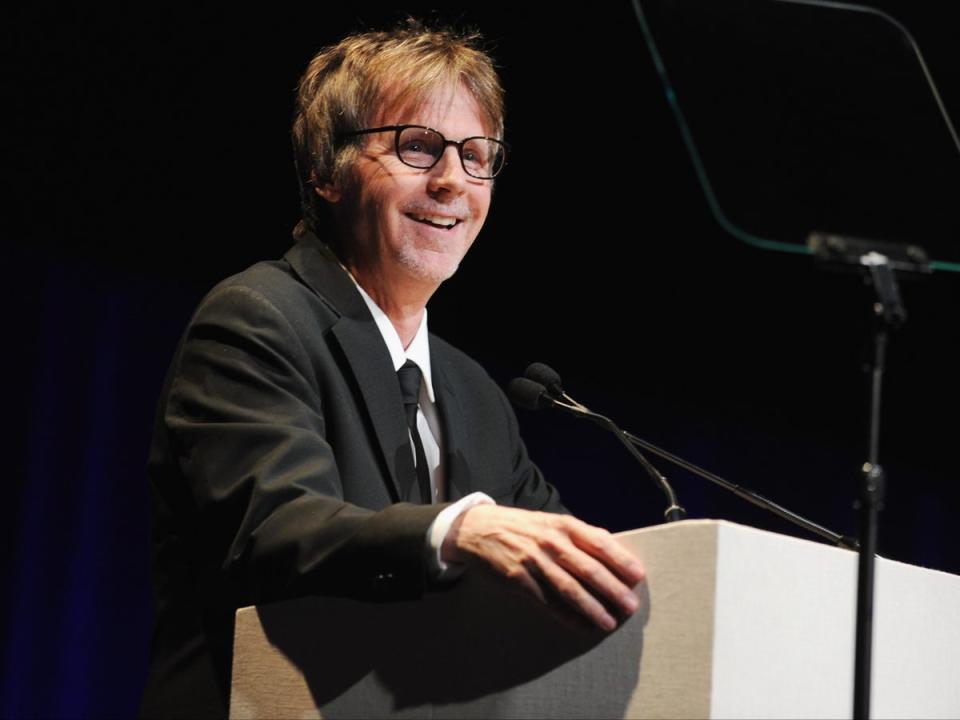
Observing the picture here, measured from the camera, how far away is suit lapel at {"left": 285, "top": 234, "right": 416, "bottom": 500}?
189 centimetres

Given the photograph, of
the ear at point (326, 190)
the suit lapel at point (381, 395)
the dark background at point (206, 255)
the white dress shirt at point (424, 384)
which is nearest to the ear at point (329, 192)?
the ear at point (326, 190)

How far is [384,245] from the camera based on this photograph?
2.29 metres

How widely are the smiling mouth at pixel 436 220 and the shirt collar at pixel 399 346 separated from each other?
16 centimetres

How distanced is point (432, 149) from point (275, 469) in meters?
0.96

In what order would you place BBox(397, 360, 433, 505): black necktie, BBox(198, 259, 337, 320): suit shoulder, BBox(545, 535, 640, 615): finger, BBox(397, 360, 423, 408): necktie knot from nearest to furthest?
1. BBox(545, 535, 640, 615): finger
2. BBox(198, 259, 337, 320): suit shoulder
3. BBox(397, 360, 433, 505): black necktie
4. BBox(397, 360, 423, 408): necktie knot

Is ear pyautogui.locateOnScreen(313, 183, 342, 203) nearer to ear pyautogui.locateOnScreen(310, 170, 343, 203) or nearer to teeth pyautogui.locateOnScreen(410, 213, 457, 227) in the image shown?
ear pyautogui.locateOnScreen(310, 170, 343, 203)

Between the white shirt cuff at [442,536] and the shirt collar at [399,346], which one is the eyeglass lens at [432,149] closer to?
Result: the shirt collar at [399,346]

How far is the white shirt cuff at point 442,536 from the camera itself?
1369mm

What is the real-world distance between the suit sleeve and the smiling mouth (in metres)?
0.51

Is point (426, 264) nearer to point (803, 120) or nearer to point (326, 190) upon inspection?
point (326, 190)

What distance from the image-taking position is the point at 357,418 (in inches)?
74.1

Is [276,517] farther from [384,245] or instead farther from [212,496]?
[384,245]

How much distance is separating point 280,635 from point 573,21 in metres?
3.00

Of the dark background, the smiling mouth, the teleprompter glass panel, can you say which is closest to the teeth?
the smiling mouth
